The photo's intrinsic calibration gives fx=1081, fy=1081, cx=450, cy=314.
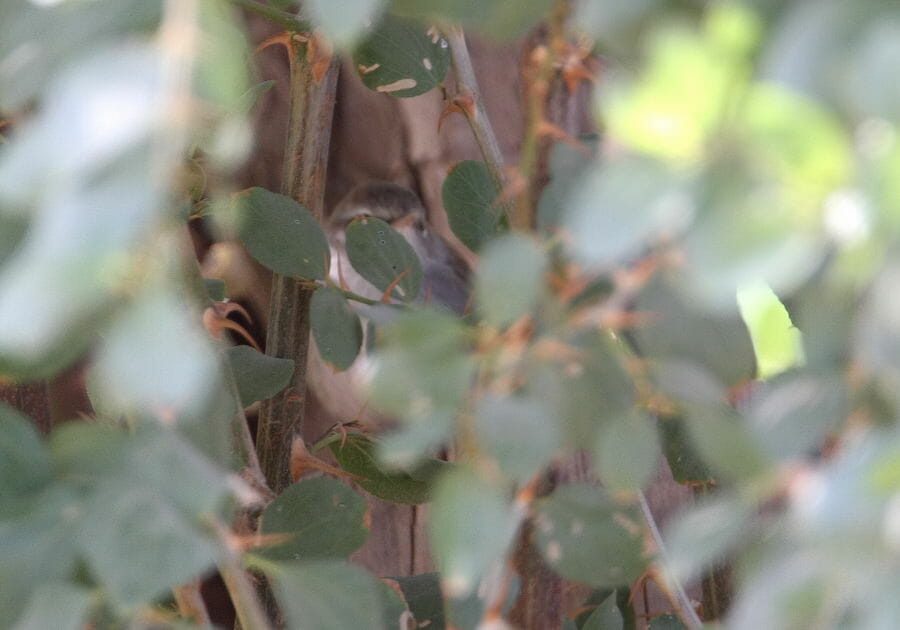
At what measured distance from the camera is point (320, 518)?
0.48 metres

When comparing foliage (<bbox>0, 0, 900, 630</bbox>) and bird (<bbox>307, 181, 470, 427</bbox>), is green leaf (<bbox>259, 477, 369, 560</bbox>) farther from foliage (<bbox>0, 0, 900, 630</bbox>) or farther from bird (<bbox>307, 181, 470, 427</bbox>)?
bird (<bbox>307, 181, 470, 427</bbox>)

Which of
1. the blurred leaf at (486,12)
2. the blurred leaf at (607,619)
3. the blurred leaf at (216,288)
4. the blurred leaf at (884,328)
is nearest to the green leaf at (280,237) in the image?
the blurred leaf at (216,288)

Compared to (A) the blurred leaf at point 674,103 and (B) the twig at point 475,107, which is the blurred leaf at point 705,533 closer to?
(A) the blurred leaf at point 674,103

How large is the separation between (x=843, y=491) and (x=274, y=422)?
0.60 meters

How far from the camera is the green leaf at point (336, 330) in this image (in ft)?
1.93

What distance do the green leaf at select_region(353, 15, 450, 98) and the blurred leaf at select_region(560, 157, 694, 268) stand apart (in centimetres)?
46

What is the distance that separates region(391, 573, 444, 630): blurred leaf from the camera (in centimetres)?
59

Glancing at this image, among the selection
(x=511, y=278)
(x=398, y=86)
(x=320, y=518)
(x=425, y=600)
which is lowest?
(x=425, y=600)

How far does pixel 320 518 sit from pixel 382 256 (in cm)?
22

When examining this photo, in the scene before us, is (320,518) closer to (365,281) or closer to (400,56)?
(400,56)

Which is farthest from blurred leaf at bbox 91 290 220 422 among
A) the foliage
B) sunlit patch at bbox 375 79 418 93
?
sunlit patch at bbox 375 79 418 93

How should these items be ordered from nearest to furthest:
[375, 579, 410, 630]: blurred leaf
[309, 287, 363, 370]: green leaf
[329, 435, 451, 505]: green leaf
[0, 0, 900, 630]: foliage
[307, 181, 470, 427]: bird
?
1. [0, 0, 900, 630]: foliage
2. [375, 579, 410, 630]: blurred leaf
3. [309, 287, 363, 370]: green leaf
4. [329, 435, 451, 505]: green leaf
5. [307, 181, 470, 427]: bird

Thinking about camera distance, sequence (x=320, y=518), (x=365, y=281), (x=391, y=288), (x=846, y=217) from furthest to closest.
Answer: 1. (x=365, y=281)
2. (x=391, y=288)
3. (x=320, y=518)
4. (x=846, y=217)

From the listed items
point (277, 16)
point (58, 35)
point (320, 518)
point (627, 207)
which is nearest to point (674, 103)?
point (627, 207)
